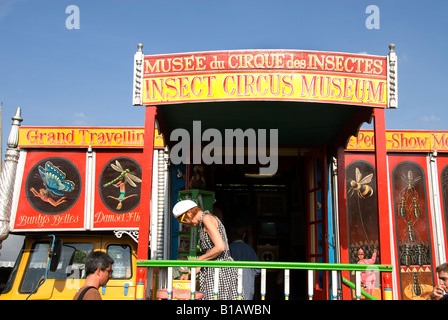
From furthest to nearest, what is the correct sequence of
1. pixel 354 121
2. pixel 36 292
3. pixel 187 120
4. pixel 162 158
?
pixel 162 158 → pixel 36 292 → pixel 187 120 → pixel 354 121

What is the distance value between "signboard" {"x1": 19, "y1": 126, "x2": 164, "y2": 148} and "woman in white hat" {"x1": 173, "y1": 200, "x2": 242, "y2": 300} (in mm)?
5125

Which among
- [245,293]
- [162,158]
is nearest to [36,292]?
[162,158]

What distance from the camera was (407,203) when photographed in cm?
882

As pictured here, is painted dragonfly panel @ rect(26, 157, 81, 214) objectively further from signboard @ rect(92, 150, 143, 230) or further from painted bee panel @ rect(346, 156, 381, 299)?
painted bee panel @ rect(346, 156, 381, 299)

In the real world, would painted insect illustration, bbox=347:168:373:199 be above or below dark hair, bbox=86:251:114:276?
above

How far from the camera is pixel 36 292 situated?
6.95 meters

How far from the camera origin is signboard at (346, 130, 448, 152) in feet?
29.0

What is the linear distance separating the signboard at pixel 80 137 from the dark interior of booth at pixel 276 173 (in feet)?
6.50

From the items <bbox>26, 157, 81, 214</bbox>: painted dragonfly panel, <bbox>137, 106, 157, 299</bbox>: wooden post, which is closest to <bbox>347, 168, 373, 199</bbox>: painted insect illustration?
<bbox>137, 106, 157, 299</bbox>: wooden post

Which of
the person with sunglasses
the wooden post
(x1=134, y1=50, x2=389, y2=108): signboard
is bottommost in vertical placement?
the person with sunglasses

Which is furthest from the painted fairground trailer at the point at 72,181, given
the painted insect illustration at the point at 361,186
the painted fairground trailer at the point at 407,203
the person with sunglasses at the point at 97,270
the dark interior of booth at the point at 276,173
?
the person with sunglasses at the point at 97,270

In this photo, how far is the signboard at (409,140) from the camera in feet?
29.0

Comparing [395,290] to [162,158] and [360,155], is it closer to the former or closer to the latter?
[360,155]

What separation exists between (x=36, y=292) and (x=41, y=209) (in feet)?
7.80
